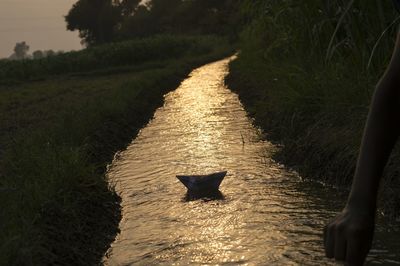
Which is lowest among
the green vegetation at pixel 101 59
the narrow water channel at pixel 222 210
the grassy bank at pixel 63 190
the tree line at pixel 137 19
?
the narrow water channel at pixel 222 210

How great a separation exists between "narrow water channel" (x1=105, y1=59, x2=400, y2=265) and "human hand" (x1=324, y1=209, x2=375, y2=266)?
10.3 ft

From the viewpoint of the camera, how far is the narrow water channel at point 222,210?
13.6 feet

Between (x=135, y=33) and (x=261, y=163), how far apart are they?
2080 inches

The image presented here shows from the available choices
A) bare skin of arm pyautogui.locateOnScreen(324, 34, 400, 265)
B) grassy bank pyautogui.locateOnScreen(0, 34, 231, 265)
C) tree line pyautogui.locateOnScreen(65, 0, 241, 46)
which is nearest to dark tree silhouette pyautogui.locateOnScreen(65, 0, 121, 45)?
tree line pyautogui.locateOnScreen(65, 0, 241, 46)

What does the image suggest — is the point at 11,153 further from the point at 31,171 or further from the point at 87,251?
the point at 87,251

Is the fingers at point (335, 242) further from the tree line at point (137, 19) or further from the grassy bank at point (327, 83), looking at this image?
the tree line at point (137, 19)

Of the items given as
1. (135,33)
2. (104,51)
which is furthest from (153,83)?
(135,33)

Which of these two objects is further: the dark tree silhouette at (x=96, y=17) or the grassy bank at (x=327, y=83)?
the dark tree silhouette at (x=96, y=17)

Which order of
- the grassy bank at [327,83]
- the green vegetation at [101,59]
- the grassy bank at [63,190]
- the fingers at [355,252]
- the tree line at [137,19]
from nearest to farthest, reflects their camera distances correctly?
Answer: the fingers at [355,252] < the grassy bank at [63,190] < the grassy bank at [327,83] < the green vegetation at [101,59] < the tree line at [137,19]

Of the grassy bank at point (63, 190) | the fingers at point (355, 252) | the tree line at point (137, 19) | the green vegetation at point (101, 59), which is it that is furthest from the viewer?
the tree line at point (137, 19)

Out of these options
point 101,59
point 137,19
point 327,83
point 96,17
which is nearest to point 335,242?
point 327,83

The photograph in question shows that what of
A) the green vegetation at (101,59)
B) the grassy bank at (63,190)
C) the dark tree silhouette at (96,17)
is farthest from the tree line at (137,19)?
the grassy bank at (63,190)

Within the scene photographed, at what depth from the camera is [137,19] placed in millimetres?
58094

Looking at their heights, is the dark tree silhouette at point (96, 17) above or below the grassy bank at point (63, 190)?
above
